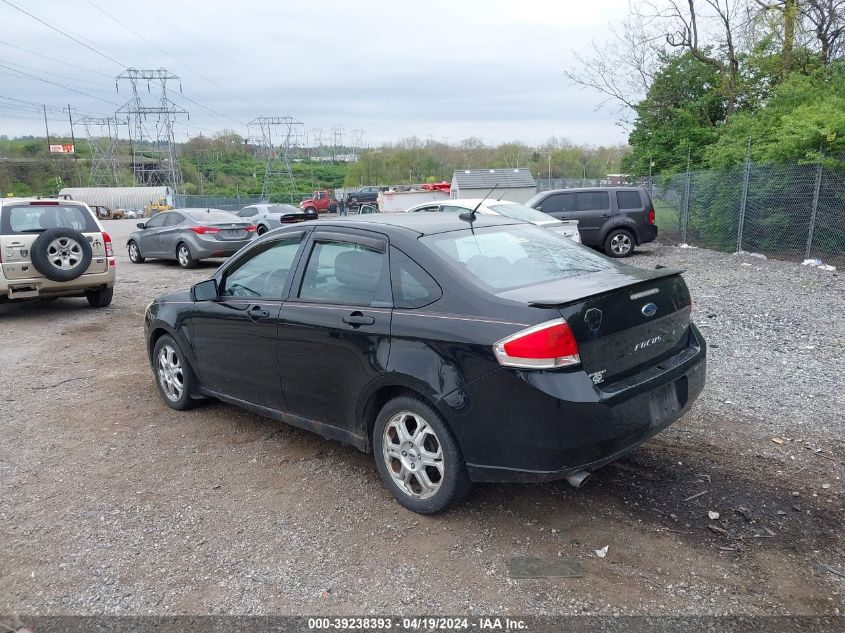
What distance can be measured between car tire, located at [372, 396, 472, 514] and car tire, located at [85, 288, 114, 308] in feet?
27.6

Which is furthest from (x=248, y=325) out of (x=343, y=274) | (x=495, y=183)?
(x=495, y=183)

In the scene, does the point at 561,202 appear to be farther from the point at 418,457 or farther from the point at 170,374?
the point at 418,457

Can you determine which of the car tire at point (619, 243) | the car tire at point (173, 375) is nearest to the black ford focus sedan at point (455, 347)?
the car tire at point (173, 375)

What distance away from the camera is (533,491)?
392cm

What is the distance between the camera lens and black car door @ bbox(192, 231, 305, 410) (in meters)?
4.45

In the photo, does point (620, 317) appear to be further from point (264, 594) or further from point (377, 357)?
point (264, 594)

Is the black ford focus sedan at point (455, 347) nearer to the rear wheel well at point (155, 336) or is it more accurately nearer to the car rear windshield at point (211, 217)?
the rear wheel well at point (155, 336)

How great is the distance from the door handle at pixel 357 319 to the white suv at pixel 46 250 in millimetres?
7158

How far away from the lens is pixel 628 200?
15766 mm

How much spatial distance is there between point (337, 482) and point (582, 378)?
6.01 ft

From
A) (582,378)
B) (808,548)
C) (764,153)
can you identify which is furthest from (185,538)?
(764,153)

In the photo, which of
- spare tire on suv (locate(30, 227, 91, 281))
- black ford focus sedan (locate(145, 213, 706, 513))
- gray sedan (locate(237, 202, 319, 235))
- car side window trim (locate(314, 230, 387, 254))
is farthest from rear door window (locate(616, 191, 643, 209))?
gray sedan (locate(237, 202, 319, 235))

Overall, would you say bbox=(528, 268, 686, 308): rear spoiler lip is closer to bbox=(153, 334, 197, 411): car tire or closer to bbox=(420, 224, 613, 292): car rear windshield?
bbox=(420, 224, 613, 292): car rear windshield

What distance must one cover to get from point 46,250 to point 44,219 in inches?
31.7
